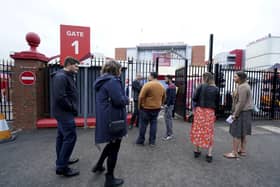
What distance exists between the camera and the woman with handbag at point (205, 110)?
9.07 ft

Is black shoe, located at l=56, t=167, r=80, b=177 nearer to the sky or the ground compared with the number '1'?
nearer to the ground

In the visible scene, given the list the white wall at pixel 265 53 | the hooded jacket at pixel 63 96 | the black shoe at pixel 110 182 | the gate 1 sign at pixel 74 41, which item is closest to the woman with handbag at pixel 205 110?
the black shoe at pixel 110 182

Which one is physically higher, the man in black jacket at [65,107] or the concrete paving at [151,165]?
the man in black jacket at [65,107]

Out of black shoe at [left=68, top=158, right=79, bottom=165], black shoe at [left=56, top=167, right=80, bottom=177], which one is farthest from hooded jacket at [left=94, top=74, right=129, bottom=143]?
black shoe at [left=68, top=158, right=79, bottom=165]

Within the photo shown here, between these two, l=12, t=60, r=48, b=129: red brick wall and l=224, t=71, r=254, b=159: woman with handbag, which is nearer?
l=224, t=71, r=254, b=159: woman with handbag

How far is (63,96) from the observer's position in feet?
6.79

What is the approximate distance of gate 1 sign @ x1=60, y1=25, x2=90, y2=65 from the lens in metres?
4.14

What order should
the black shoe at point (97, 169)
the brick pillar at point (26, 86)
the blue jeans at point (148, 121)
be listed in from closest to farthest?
the black shoe at point (97, 169) → the blue jeans at point (148, 121) → the brick pillar at point (26, 86)

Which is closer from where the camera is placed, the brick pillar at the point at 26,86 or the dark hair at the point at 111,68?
the dark hair at the point at 111,68

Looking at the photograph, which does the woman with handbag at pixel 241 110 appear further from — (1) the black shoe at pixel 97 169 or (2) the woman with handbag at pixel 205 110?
(1) the black shoe at pixel 97 169

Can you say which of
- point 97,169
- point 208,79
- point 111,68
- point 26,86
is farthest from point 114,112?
point 26,86

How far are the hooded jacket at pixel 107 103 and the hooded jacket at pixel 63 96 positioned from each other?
51cm

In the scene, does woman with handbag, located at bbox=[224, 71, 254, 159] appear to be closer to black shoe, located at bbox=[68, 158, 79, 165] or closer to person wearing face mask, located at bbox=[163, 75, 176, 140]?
person wearing face mask, located at bbox=[163, 75, 176, 140]

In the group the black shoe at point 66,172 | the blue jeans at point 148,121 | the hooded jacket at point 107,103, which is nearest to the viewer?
the hooded jacket at point 107,103
